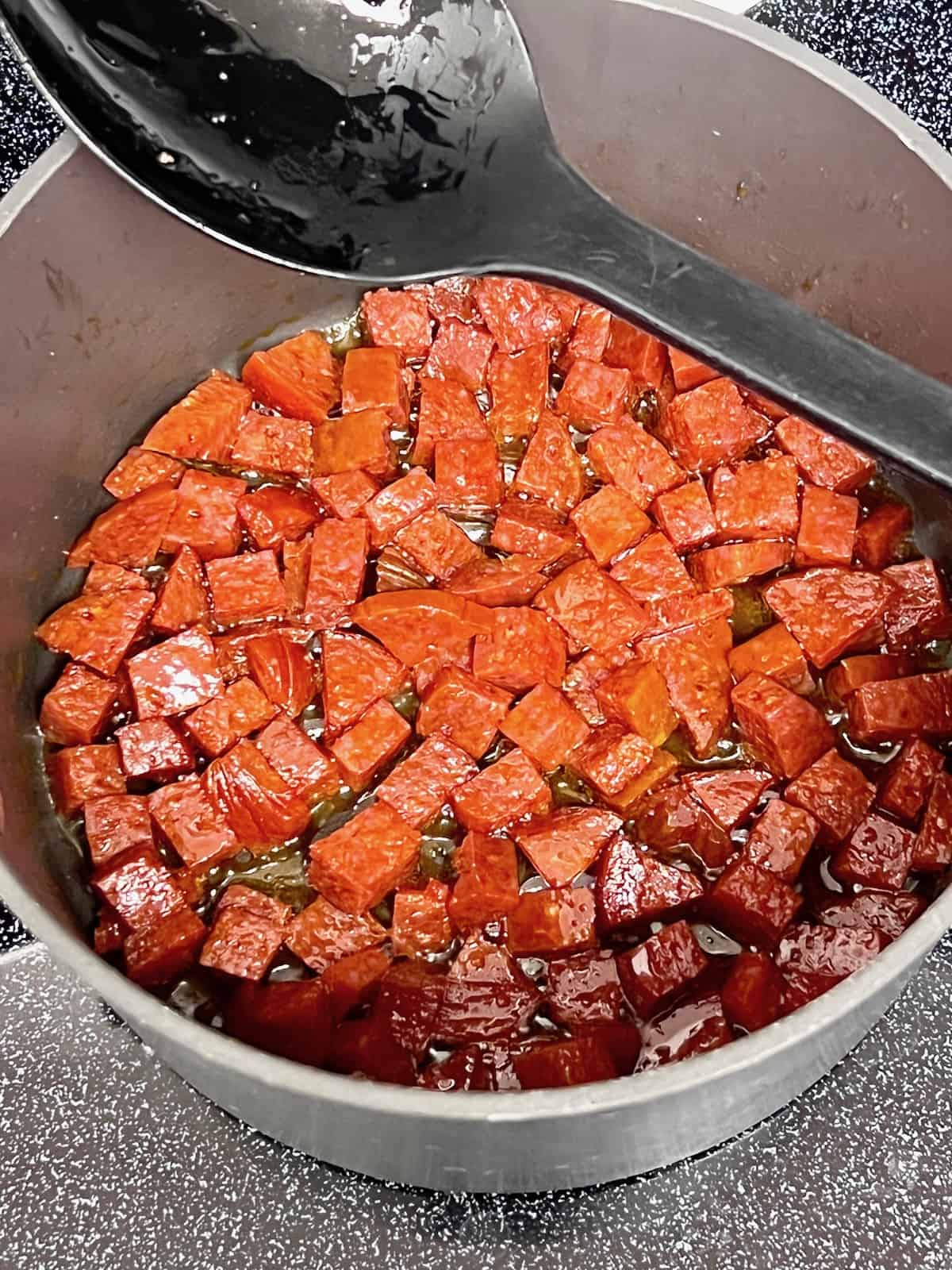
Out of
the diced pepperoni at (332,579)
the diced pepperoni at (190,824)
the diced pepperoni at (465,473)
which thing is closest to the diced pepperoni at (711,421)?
the diced pepperoni at (465,473)

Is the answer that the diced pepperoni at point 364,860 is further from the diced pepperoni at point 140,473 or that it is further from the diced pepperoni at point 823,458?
the diced pepperoni at point 823,458

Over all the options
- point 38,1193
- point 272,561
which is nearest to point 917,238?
point 272,561

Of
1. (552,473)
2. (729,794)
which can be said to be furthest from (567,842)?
(552,473)

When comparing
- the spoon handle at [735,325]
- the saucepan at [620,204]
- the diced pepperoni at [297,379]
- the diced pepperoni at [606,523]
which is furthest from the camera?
the diced pepperoni at [297,379]

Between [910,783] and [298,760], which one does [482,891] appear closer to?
[298,760]

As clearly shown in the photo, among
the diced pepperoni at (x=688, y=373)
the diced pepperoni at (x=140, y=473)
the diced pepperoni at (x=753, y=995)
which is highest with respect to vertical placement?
the diced pepperoni at (x=140, y=473)

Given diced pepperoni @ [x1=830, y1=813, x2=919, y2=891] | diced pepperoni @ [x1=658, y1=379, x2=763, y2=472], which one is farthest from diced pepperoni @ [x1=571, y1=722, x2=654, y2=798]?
diced pepperoni @ [x1=658, y1=379, x2=763, y2=472]

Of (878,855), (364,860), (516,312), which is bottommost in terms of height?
(878,855)
